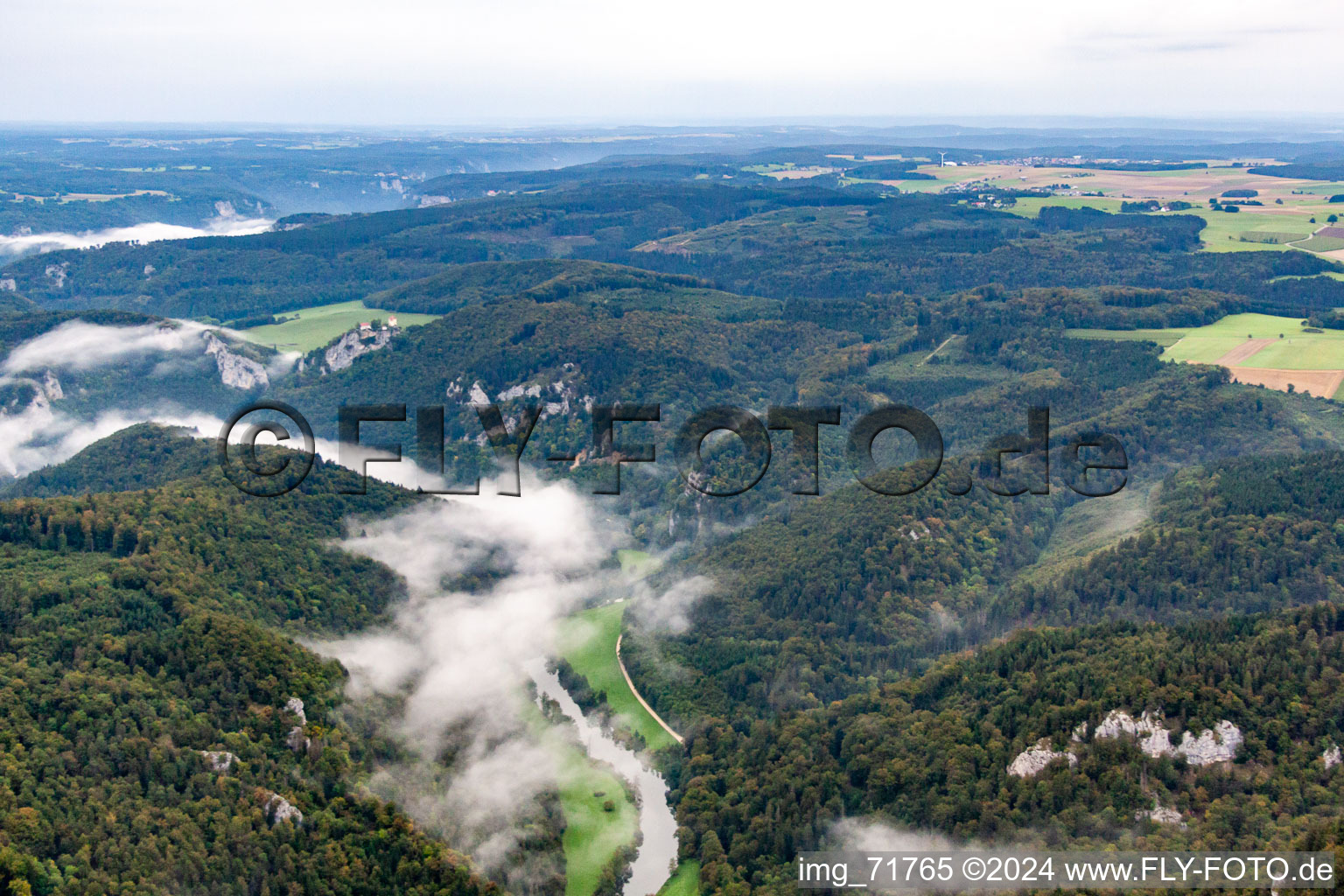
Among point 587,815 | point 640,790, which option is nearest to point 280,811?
point 587,815

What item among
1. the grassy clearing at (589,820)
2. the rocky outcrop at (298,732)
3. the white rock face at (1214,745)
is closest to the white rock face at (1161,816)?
the white rock face at (1214,745)

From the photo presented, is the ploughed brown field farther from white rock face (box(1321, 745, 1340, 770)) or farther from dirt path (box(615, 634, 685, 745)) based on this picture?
dirt path (box(615, 634, 685, 745))

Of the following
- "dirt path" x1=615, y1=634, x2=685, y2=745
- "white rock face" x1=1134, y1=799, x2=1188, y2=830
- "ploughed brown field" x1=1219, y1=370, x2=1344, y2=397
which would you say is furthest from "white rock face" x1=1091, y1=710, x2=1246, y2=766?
"ploughed brown field" x1=1219, y1=370, x2=1344, y2=397

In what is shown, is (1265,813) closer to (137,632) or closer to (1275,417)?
(137,632)

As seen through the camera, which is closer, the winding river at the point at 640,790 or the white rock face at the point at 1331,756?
the white rock face at the point at 1331,756

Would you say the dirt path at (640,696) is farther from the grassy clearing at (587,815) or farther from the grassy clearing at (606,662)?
the grassy clearing at (587,815)

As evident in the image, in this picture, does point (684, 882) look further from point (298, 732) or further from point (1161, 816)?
point (1161, 816)

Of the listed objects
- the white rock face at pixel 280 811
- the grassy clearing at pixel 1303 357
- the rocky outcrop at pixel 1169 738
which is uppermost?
the grassy clearing at pixel 1303 357
